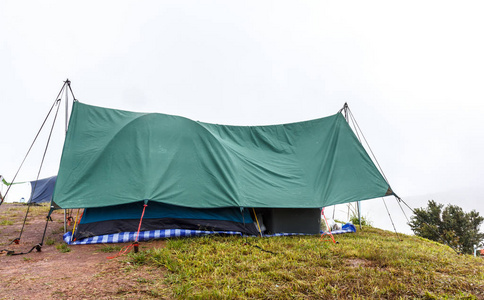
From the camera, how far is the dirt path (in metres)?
2.46

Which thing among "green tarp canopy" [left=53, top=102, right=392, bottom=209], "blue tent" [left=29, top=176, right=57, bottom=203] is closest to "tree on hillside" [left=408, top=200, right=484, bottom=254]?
"green tarp canopy" [left=53, top=102, right=392, bottom=209]

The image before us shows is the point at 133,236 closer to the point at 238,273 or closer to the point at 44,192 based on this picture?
the point at 238,273

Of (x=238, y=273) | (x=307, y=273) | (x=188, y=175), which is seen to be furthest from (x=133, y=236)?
(x=307, y=273)

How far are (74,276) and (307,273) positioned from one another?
2.44 m

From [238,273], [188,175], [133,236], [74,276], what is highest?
[188,175]

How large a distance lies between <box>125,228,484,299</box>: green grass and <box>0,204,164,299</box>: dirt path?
0.19 m

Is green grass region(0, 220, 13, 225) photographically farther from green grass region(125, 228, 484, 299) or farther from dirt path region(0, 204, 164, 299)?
green grass region(125, 228, 484, 299)

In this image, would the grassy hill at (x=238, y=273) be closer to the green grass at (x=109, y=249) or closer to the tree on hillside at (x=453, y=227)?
the green grass at (x=109, y=249)

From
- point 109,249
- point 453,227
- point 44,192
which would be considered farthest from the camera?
point 453,227

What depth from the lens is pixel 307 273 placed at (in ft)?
9.17

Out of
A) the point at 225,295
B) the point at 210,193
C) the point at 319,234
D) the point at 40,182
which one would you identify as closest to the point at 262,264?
the point at 225,295

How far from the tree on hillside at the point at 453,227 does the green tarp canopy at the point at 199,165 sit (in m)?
24.2

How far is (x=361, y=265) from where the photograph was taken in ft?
10.1

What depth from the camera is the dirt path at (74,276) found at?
8.08 ft
